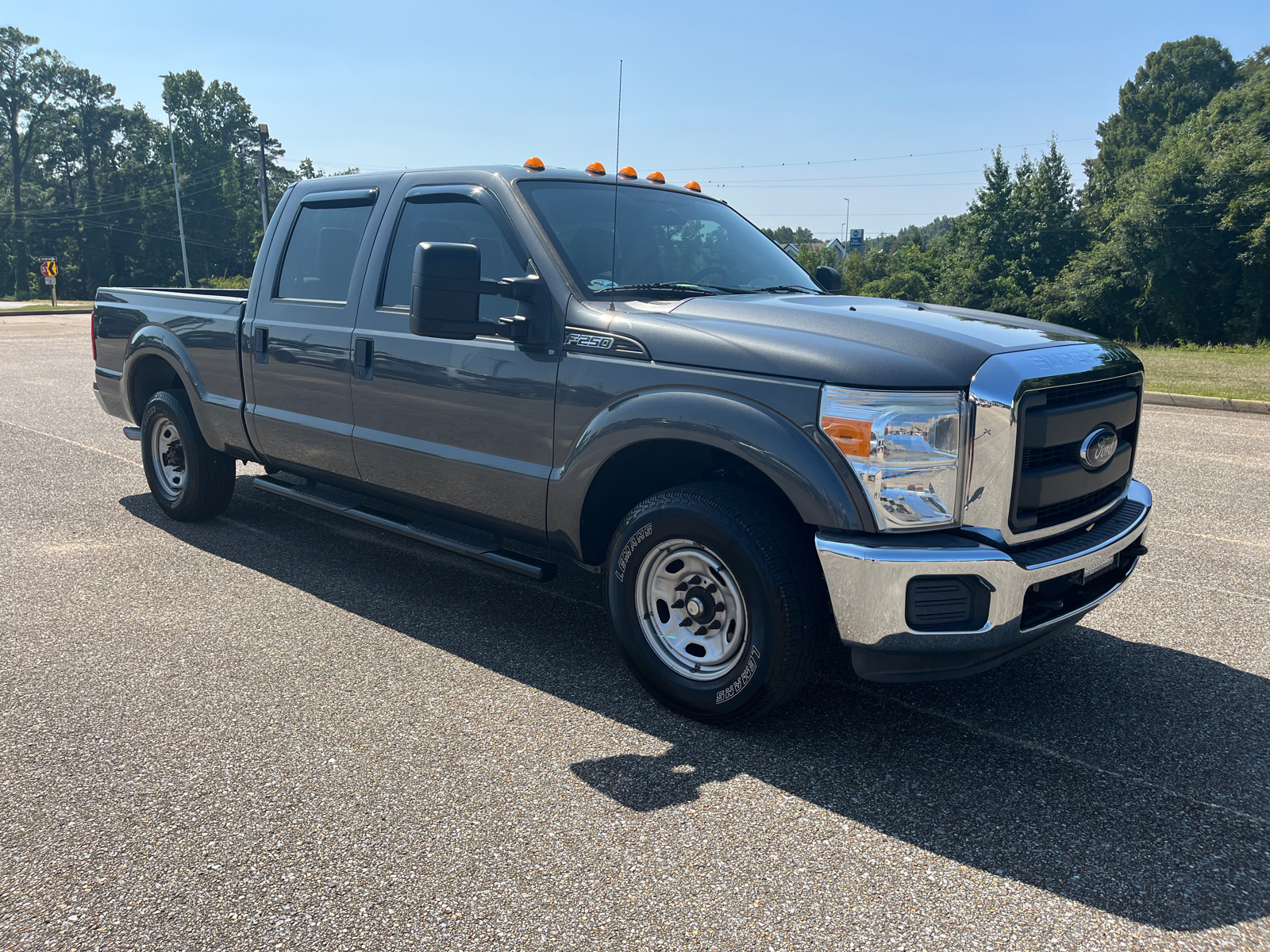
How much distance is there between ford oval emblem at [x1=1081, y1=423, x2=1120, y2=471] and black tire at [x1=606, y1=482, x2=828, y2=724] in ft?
3.28

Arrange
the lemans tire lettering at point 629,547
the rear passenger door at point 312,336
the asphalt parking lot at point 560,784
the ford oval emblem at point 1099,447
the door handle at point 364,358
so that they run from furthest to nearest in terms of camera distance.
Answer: the rear passenger door at point 312,336, the door handle at point 364,358, the lemans tire lettering at point 629,547, the ford oval emblem at point 1099,447, the asphalt parking lot at point 560,784

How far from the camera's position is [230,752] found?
325cm

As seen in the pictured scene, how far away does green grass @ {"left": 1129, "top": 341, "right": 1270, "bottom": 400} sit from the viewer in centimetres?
1417

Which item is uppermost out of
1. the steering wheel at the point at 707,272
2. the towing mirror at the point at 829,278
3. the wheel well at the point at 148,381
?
A: the towing mirror at the point at 829,278

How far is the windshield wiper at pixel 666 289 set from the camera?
3900mm

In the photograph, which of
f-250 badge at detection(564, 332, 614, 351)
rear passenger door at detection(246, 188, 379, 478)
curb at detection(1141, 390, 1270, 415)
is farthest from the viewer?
curb at detection(1141, 390, 1270, 415)

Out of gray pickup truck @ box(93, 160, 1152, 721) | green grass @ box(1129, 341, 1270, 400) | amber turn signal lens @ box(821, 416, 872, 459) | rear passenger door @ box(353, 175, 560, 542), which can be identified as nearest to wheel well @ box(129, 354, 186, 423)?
gray pickup truck @ box(93, 160, 1152, 721)

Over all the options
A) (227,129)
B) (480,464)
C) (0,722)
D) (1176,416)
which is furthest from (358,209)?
(227,129)

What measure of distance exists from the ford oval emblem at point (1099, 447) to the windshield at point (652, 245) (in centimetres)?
160

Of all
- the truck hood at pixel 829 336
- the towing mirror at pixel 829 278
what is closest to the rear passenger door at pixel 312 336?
the truck hood at pixel 829 336

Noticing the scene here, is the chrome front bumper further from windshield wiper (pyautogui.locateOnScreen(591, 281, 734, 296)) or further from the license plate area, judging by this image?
windshield wiper (pyautogui.locateOnScreen(591, 281, 734, 296))

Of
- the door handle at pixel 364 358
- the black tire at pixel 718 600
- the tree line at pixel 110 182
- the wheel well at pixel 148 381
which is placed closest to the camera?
the black tire at pixel 718 600

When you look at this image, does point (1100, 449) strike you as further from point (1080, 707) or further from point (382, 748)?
point (382, 748)

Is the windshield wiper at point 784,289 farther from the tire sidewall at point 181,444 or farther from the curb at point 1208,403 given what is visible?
the curb at point 1208,403
